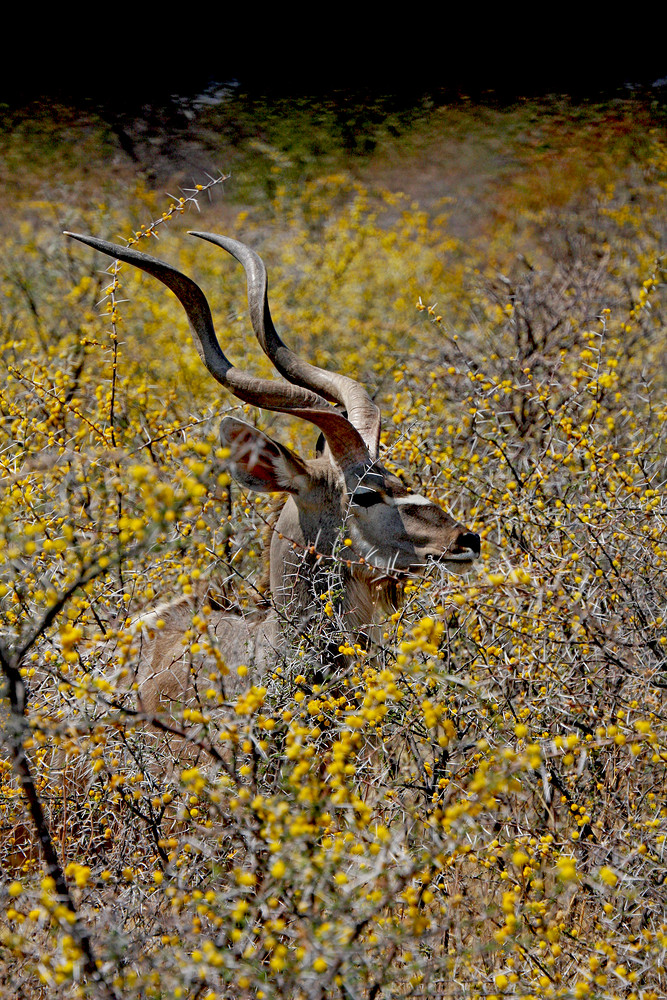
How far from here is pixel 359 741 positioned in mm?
3115

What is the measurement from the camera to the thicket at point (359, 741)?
2.37 meters

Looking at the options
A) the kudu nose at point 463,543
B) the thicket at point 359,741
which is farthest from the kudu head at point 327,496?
the thicket at point 359,741

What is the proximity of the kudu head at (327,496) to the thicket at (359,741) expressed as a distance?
22 cm

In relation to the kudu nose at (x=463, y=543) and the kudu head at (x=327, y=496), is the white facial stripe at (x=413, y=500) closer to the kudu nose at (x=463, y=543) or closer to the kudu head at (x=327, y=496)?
A: the kudu head at (x=327, y=496)

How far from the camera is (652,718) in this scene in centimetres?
331

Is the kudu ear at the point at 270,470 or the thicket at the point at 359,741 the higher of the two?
the kudu ear at the point at 270,470

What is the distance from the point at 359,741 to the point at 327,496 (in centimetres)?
161

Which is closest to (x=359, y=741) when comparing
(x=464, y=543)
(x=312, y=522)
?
(x=464, y=543)

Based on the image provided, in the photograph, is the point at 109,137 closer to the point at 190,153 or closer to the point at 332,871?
the point at 190,153

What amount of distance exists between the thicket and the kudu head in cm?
22

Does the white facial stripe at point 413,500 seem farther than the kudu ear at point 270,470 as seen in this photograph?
Yes

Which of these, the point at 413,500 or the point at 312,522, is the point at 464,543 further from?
the point at 312,522

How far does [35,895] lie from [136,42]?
30.1ft

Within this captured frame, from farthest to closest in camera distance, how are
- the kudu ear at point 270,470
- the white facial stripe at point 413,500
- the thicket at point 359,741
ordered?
the white facial stripe at point 413,500 < the kudu ear at point 270,470 < the thicket at point 359,741
